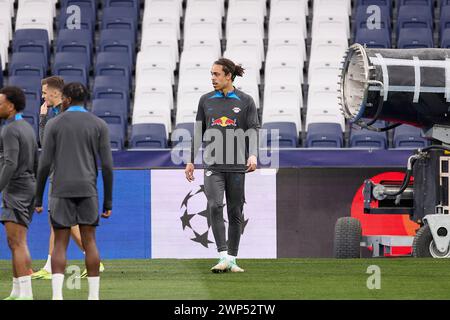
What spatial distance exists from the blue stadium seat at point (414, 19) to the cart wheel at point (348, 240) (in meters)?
9.26

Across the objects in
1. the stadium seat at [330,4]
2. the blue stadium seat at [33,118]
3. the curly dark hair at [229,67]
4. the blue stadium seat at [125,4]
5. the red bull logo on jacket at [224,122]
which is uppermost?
the blue stadium seat at [125,4]

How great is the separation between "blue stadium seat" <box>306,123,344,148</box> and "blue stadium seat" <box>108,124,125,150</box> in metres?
3.13

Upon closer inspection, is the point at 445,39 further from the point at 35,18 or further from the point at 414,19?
the point at 35,18

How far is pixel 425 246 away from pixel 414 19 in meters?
9.88

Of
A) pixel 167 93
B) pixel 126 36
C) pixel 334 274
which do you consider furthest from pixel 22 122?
pixel 126 36

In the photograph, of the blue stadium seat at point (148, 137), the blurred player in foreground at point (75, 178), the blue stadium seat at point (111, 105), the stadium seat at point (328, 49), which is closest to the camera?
the blurred player in foreground at point (75, 178)

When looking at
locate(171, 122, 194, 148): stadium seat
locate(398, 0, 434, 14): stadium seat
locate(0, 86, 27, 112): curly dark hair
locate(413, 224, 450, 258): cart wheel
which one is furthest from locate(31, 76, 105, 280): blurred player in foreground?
locate(398, 0, 434, 14): stadium seat

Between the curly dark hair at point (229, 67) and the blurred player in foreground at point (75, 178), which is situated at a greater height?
the curly dark hair at point (229, 67)

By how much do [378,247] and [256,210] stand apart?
2.05 metres

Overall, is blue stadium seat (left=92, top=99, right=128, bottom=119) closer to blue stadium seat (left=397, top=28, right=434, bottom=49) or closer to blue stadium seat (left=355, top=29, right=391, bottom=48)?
blue stadium seat (left=355, top=29, right=391, bottom=48)

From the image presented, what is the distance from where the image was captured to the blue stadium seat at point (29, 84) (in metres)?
22.2

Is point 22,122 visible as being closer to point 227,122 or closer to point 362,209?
point 227,122

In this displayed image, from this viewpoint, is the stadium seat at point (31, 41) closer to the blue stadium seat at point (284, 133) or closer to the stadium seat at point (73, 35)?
the stadium seat at point (73, 35)

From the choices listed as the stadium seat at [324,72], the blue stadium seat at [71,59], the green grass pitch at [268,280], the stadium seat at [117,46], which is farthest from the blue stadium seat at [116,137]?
the green grass pitch at [268,280]
